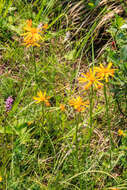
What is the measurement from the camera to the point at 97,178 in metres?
1.37

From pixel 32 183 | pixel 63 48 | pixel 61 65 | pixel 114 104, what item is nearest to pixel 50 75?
pixel 61 65

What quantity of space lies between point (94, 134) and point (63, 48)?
2.62 feet

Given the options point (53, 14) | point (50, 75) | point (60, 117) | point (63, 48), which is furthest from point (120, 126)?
point (53, 14)

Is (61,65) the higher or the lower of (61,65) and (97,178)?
the higher

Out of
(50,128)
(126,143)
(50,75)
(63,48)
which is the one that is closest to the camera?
(126,143)

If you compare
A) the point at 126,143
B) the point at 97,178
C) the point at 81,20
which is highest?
the point at 81,20

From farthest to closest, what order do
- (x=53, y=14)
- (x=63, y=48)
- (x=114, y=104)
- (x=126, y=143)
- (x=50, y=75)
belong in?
(x=53, y=14), (x=63, y=48), (x=50, y=75), (x=114, y=104), (x=126, y=143)

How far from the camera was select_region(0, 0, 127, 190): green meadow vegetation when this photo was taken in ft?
4.37

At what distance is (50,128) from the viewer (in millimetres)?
1617

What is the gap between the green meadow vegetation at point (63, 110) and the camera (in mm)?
1331

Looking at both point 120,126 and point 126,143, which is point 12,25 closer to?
point 120,126

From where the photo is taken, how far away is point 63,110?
1632 millimetres

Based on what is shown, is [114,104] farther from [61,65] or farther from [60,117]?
[61,65]

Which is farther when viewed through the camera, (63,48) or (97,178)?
(63,48)
